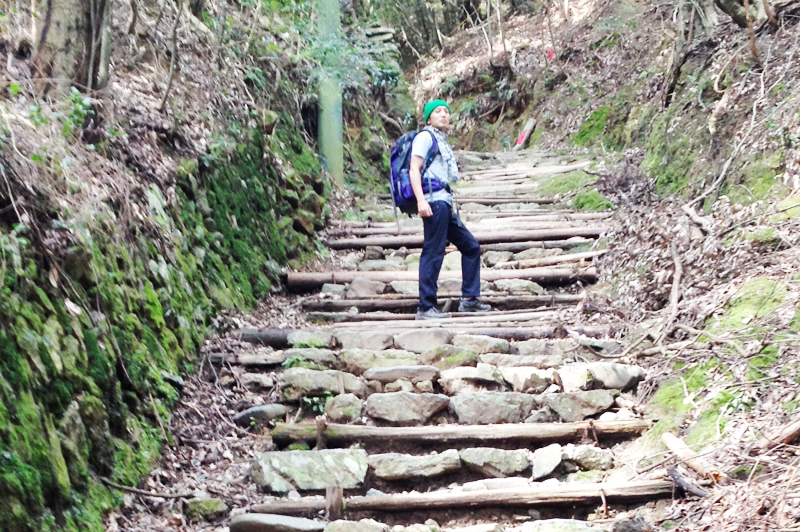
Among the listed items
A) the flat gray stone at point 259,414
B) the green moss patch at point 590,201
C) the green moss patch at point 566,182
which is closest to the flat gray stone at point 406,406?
the flat gray stone at point 259,414

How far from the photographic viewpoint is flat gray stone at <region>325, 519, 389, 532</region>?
3.18 m

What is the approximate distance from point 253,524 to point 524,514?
4.36 feet

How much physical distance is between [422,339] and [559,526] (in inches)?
88.1

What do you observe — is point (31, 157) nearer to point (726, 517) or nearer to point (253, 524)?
point (253, 524)

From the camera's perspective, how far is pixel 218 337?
205 inches

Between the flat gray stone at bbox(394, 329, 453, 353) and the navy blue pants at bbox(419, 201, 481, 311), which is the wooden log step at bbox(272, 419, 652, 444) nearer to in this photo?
→ the flat gray stone at bbox(394, 329, 453, 353)

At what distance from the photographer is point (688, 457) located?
3303 mm

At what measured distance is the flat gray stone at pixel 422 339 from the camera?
17.3ft

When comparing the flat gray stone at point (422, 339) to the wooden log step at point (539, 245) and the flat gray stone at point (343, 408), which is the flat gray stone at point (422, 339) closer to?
the flat gray stone at point (343, 408)

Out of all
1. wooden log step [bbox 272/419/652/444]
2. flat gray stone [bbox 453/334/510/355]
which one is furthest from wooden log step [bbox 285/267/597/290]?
wooden log step [bbox 272/419/652/444]

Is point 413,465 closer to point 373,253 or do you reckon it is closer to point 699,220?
point 699,220

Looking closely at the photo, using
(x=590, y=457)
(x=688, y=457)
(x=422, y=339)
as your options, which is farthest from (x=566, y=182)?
(x=688, y=457)

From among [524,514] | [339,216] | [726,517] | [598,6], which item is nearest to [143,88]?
[339,216]

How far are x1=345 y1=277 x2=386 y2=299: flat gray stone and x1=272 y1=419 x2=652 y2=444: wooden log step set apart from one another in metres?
2.66
